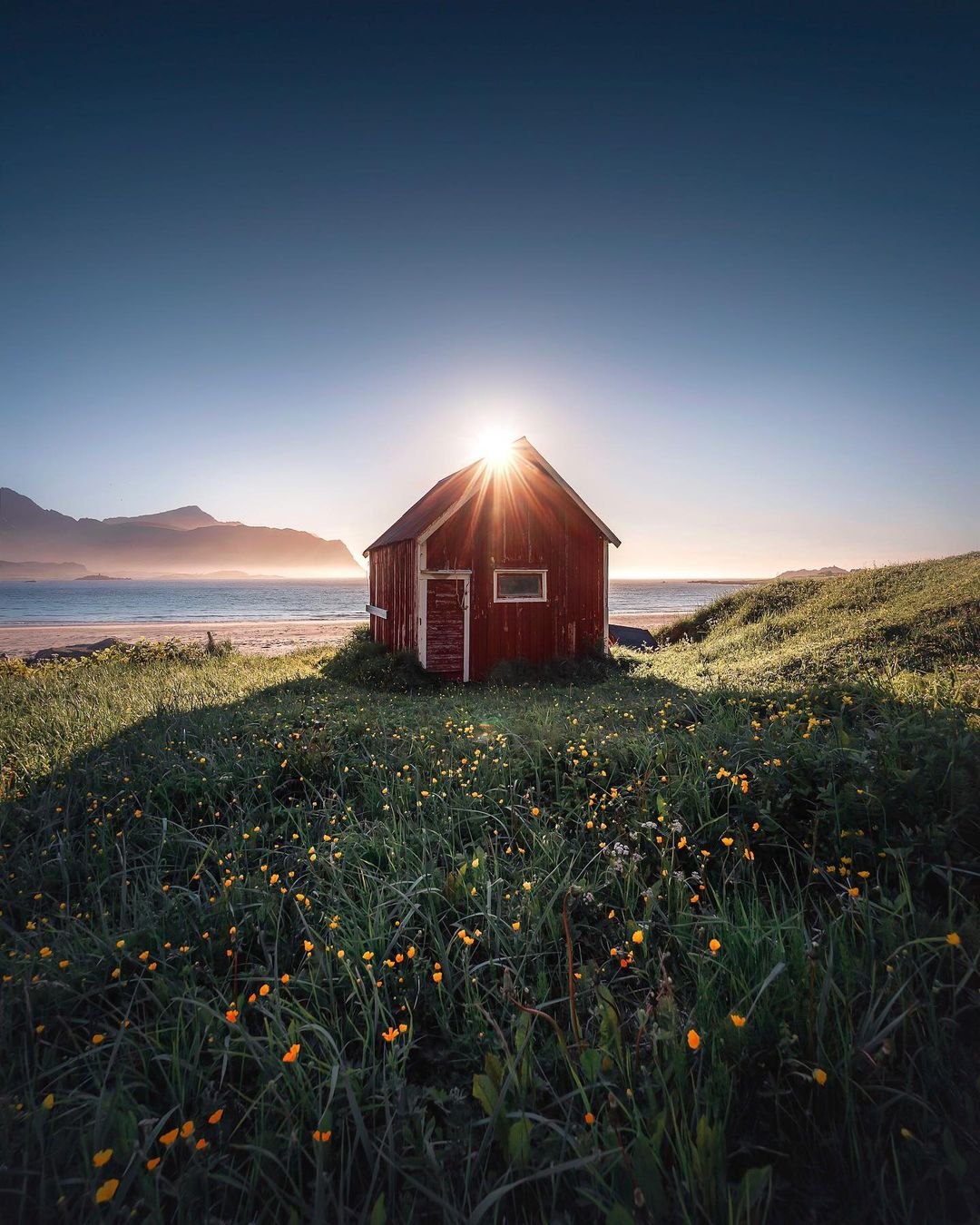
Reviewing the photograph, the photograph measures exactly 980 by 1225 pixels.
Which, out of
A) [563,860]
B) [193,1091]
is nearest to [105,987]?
[193,1091]

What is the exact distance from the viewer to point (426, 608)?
14.5 m

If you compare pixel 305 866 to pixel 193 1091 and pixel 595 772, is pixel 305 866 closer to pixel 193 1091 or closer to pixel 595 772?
pixel 193 1091

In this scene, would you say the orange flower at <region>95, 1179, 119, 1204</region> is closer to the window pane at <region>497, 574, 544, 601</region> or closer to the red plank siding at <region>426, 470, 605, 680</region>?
the red plank siding at <region>426, 470, 605, 680</region>

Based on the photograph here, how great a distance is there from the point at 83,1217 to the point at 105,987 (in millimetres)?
1172

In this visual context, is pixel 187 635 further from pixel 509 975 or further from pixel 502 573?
pixel 509 975

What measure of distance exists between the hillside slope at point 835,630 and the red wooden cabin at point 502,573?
9.42ft

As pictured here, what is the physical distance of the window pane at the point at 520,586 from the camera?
15180 millimetres

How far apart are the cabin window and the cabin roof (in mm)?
2161

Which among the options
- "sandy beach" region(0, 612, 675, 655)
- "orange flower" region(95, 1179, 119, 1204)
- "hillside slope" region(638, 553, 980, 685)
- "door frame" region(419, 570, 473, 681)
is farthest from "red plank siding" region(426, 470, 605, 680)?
"sandy beach" region(0, 612, 675, 655)

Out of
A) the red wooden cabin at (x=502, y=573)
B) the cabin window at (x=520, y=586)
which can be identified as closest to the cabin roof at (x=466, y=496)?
the red wooden cabin at (x=502, y=573)

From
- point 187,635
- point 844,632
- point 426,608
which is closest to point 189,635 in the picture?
point 187,635

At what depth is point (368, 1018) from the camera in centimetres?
250

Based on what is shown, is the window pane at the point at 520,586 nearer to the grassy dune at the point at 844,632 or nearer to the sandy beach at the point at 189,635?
the grassy dune at the point at 844,632

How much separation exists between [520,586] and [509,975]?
12859 mm
